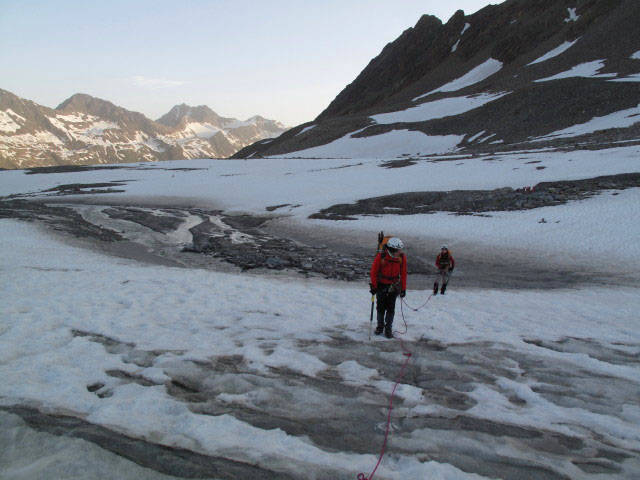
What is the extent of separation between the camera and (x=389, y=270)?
339 inches

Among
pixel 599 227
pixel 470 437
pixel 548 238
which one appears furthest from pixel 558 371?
pixel 599 227

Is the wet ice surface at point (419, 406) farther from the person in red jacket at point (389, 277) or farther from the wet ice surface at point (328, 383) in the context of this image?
the person in red jacket at point (389, 277)

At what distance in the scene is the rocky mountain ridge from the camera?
55.9m

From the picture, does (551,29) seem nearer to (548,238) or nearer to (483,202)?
(483,202)

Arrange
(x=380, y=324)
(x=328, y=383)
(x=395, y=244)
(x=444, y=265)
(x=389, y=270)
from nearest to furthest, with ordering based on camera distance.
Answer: (x=328, y=383) → (x=395, y=244) → (x=389, y=270) → (x=380, y=324) → (x=444, y=265)

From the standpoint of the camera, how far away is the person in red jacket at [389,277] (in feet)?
28.1

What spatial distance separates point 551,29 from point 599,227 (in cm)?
10853

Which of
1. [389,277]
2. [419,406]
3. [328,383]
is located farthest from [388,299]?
[419,406]

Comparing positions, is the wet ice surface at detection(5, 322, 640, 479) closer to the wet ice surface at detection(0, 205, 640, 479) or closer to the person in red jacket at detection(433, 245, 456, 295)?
the wet ice surface at detection(0, 205, 640, 479)

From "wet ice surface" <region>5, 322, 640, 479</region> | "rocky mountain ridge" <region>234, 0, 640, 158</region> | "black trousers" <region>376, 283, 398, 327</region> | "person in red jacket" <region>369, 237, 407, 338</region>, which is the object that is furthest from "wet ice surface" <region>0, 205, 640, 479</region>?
"rocky mountain ridge" <region>234, 0, 640, 158</region>

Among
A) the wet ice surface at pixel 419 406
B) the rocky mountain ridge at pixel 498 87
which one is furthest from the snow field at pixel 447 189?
the rocky mountain ridge at pixel 498 87

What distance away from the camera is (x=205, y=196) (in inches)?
1636

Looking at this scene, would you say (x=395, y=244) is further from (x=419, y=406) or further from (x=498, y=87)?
(x=498, y=87)

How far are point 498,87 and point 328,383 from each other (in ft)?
311
